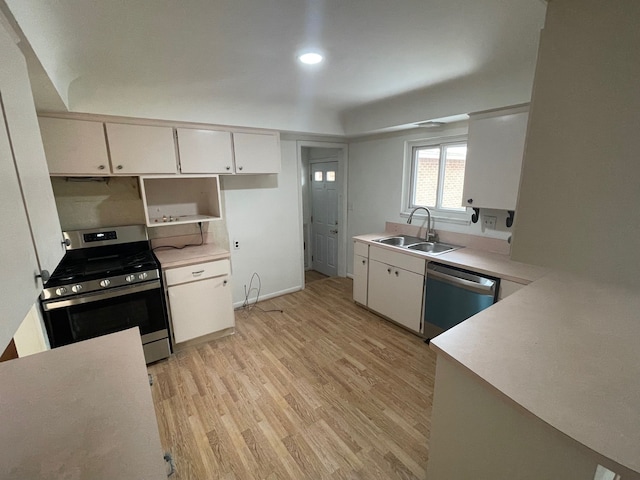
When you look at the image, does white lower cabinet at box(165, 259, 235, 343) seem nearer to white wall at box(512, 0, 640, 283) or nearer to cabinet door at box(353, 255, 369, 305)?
cabinet door at box(353, 255, 369, 305)

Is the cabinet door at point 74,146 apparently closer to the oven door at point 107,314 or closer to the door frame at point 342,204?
the oven door at point 107,314

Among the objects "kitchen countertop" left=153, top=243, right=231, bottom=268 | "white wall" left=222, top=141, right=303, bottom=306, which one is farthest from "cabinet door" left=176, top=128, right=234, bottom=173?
"kitchen countertop" left=153, top=243, right=231, bottom=268

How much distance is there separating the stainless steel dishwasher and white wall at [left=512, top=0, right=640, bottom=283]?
154cm

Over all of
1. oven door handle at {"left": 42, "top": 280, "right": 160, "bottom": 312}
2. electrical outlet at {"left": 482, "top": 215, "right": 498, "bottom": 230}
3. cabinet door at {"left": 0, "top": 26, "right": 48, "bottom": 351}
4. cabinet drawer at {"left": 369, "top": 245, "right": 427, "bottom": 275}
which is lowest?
oven door handle at {"left": 42, "top": 280, "right": 160, "bottom": 312}

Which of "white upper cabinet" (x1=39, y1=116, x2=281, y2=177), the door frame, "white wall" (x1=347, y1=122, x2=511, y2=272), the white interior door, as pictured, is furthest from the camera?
the white interior door

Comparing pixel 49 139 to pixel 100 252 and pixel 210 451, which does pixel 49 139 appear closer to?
pixel 100 252

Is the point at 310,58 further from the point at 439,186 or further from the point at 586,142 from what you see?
the point at 439,186

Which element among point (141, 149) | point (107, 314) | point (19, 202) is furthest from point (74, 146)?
point (19, 202)

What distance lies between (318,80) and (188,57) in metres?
Answer: 0.99

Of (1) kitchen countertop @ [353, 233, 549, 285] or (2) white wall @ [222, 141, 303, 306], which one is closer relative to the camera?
(1) kitchen countertop @ [353, 233, 549, 285]

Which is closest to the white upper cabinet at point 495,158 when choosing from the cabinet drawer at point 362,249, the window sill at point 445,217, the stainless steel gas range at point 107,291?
the window sill at point 445,217

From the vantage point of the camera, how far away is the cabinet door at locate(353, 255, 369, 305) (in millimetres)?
3373

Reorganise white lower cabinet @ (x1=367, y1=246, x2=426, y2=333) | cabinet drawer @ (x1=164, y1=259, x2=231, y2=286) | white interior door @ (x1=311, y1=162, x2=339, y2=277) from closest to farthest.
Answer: cabinet drawer @ (x1=164, y1=259, x2=231, y2=286) → white lower cabinet @ (x1=367, y1=246, x2=426, y2=333) → white interior door @ (x1=311, y1=162, x2=339, y2=277)

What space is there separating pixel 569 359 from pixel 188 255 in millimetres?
2802
